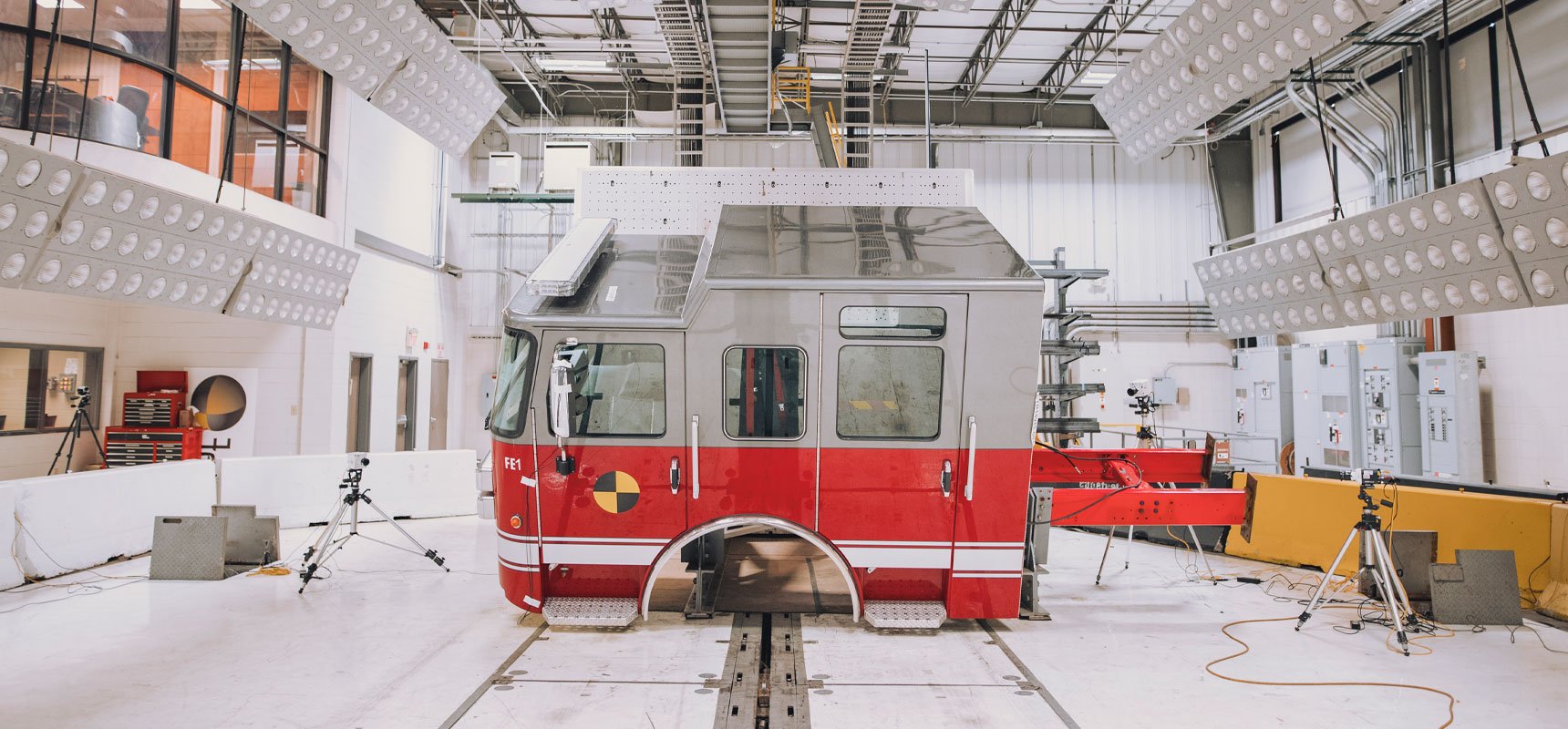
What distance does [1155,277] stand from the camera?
15.8 meters

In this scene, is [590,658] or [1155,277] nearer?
[590,658]

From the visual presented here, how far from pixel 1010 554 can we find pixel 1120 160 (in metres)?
13.3

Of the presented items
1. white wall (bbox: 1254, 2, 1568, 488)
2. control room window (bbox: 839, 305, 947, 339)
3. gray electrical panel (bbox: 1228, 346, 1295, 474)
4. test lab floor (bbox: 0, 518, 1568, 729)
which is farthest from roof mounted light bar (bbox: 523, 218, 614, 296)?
gray electrical panel (bbox: 1228, 346, 1295, 474)

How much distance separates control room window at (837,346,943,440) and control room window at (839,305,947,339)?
3.9 inches

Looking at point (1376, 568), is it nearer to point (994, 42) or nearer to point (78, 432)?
point (994, 42)

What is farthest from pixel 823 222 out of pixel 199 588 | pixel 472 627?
pixel 199 588

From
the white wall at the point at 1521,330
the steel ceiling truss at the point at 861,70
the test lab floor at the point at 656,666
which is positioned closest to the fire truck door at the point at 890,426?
the test lab floor at the point at 656,666

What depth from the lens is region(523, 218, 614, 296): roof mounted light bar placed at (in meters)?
5.10

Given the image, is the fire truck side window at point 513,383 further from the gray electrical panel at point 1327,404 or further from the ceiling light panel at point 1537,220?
the gray electrical panel at point 1327,404

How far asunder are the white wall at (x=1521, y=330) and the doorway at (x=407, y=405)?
1578cm

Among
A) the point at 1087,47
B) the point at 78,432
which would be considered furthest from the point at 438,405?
the point at 1087,47

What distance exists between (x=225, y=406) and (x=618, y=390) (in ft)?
25.0

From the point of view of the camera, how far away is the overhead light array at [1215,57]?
5223 millimetres

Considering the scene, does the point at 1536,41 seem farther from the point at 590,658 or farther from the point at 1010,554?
the point at 590,658
